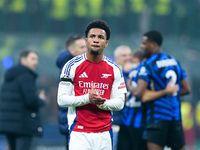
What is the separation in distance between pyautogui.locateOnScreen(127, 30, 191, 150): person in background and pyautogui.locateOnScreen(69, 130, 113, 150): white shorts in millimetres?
1745

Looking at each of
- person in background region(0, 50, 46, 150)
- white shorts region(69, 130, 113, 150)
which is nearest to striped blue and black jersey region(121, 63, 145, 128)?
person in background region(0, 50, 46, 150)

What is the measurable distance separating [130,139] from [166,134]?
2.05ft

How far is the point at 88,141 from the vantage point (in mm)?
5734

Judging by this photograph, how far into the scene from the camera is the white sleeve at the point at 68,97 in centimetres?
564

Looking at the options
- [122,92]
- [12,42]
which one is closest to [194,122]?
[12,42]

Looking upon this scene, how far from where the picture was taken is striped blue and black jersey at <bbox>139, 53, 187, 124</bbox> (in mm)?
7438

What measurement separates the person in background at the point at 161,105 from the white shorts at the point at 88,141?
Result: 175 centimetres

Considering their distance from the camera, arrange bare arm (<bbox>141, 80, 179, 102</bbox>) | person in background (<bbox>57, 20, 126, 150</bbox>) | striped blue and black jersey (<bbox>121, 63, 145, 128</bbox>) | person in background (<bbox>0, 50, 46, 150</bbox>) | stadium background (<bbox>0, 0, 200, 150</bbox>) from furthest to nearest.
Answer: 1. stadium background (<bbox>0, 0, 200, 150</bbox>)
2. person in background (<bbox>0, 50, 46, 150</bbox>)
3. striped blue and black jersey (<bbox>121, 63, 145, 128</bbox>)
4. bare arm (<bbox>141, 80, 179, 102</bbox>)
5. person in background (<bbox>57, 20, 126, 150</bbox>)

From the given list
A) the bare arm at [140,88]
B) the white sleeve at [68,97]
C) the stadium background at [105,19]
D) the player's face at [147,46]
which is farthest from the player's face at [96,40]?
the stadium background at [105,19]

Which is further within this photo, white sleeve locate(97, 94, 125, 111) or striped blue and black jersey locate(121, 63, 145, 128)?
striped blue and black jersey locate(121, 63, 145, 128)

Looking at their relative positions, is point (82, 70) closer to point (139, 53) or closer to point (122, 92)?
point (122, 92)

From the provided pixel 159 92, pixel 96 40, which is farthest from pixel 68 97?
pixel 159 92

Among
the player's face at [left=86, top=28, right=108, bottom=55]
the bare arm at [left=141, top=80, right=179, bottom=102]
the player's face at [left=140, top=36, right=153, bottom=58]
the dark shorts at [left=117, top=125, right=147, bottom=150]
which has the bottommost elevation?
the dark shorts at [left=117, top=125, right=147, bottom=150]

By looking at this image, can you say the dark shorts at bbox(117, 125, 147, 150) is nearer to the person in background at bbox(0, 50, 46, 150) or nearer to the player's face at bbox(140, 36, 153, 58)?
the player's face at bbox(140, 36, 153, 58)
